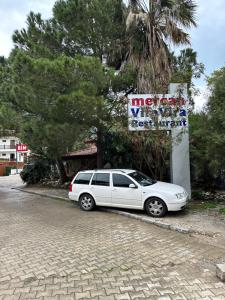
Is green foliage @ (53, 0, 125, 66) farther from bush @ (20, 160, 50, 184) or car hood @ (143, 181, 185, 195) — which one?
bush @ (20, 160, 50, 184)

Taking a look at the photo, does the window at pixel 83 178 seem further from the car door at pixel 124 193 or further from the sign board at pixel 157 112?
the sign board at pixel 157 112

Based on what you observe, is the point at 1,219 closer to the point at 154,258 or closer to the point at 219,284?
the point at 154,258

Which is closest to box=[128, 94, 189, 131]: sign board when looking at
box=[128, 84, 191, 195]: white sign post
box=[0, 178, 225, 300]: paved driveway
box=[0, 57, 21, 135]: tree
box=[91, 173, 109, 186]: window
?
box=[128, 84, 191, 195]: white sign post

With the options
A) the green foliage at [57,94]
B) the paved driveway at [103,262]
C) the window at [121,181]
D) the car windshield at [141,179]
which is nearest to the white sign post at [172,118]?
the green foliage at [57,94]

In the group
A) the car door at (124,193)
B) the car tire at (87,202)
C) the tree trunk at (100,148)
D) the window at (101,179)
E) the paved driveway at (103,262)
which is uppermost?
the tree trunk at (100,148)

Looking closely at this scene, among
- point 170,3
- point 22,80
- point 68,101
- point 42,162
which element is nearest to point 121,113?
point 68,101

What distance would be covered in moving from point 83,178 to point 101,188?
94cm

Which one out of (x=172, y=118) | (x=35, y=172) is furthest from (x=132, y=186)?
(x=35, y=172)

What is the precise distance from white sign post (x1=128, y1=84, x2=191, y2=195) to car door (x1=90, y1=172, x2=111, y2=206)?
219 cm

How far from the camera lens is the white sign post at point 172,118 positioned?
11.4 metres

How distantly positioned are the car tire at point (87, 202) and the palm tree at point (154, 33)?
5246 mm

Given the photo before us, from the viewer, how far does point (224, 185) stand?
1442 centimetres

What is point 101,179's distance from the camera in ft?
35.6

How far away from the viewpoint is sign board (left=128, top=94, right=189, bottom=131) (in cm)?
1132
